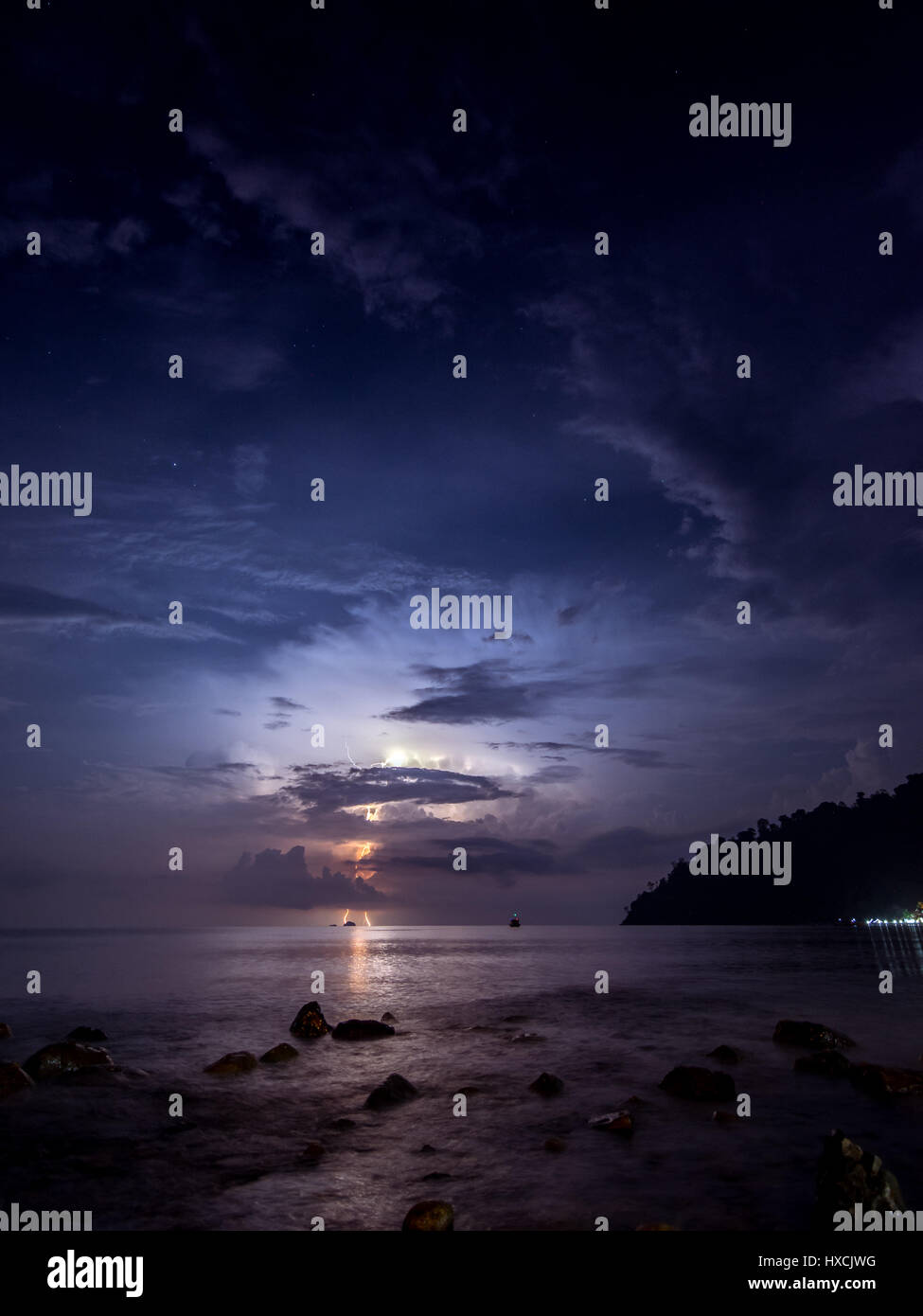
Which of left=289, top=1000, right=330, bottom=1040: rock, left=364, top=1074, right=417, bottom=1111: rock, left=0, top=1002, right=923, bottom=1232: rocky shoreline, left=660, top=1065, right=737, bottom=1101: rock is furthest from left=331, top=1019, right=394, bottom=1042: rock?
left=660, top=1065, right=737, bottom=1101: rock

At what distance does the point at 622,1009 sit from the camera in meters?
39.1

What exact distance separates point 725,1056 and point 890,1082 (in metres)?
5.76

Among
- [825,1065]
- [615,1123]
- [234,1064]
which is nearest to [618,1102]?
[615,1123]

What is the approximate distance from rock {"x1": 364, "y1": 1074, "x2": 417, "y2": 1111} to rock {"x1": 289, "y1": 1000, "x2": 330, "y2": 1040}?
35.0 ft

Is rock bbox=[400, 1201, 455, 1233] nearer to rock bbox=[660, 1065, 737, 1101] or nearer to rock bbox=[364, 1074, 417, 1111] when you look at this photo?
rock bbox=[364, 1074, 417, 1111]

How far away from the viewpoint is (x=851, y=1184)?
34.2 feet

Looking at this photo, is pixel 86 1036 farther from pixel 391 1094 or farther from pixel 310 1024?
pixel 391 1094

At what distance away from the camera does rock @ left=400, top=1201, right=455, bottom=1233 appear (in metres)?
10.6

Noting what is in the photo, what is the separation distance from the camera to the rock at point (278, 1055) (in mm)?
24234

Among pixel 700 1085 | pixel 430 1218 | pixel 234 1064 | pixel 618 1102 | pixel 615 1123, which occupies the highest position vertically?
pixel 430 1218

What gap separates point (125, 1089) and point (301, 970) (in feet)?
204
